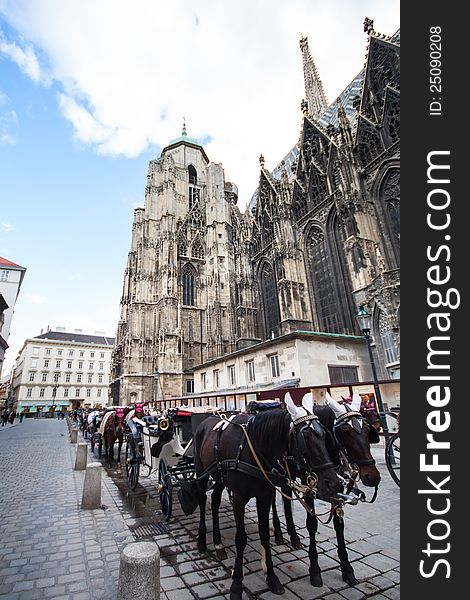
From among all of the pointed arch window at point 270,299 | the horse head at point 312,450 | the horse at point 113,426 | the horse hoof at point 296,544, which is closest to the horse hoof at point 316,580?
the horse hoof at point 296,544

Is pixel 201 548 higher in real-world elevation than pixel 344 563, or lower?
lower

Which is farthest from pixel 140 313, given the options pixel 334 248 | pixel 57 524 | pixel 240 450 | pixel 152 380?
pixel 240 450

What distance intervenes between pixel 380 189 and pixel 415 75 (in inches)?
681

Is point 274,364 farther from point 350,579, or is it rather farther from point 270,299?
point 350,579

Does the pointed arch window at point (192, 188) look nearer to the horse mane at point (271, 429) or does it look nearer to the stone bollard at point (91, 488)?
the stone bollard at point (91, 488)

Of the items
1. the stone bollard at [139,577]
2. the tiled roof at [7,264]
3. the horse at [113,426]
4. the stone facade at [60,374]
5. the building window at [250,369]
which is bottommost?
the stone bollard at [139,577]

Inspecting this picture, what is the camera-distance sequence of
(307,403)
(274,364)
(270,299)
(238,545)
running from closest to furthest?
(238,545) → (307,403) → (274,364) → (270,299)

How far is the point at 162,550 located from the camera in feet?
12.7

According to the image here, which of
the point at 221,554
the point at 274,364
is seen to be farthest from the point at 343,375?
the point at 221,554

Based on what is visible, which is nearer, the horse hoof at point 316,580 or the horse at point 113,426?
the horse hoof at point 316,580

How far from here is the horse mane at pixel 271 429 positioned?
3.20 m

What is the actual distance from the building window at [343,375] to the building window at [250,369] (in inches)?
192

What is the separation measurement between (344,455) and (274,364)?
43.3ft

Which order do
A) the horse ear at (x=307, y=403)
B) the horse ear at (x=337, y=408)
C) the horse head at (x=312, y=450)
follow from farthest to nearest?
the horse ear at (x=337, y=408) < the horse ear at (x=307, y=403) < the horse head at (x=312, y=450)
